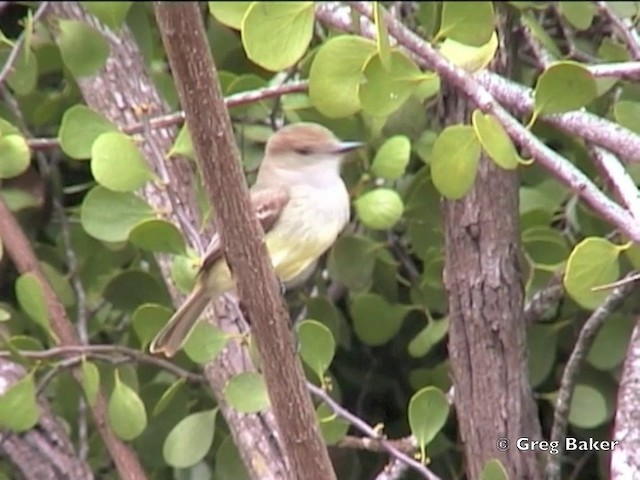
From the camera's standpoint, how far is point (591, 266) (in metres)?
0.97

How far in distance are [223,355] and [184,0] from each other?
659mm

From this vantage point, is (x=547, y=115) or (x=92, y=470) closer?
(x=547, y=115)

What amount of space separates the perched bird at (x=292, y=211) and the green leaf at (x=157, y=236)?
4 cm

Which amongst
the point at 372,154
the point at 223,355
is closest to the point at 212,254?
the point at 223,355

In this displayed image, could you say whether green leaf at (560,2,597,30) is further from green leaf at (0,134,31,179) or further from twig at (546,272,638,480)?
green leaf at (0,134,31,179)

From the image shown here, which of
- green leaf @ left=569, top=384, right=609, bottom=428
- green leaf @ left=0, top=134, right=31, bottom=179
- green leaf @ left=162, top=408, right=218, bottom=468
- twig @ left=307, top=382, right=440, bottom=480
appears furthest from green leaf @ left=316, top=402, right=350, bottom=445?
green leaf @ left=0, top=134, right=31, bottom=179

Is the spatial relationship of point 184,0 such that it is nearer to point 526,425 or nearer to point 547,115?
point 547,115

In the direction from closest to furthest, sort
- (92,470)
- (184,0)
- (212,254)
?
(184,0) < (212,254) < (92,470)

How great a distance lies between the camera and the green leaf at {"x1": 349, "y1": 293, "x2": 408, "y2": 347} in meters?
1.28

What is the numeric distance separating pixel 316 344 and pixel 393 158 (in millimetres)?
192

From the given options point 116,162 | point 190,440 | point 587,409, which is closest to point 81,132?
point 116,162

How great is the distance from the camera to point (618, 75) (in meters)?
1.04

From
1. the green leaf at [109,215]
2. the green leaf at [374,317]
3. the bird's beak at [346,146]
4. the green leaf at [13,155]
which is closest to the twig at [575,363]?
the green leaf at [374,317]

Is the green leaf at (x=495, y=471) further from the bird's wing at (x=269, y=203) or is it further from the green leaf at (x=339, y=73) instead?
the bird's wing at (x=269, y=203)
